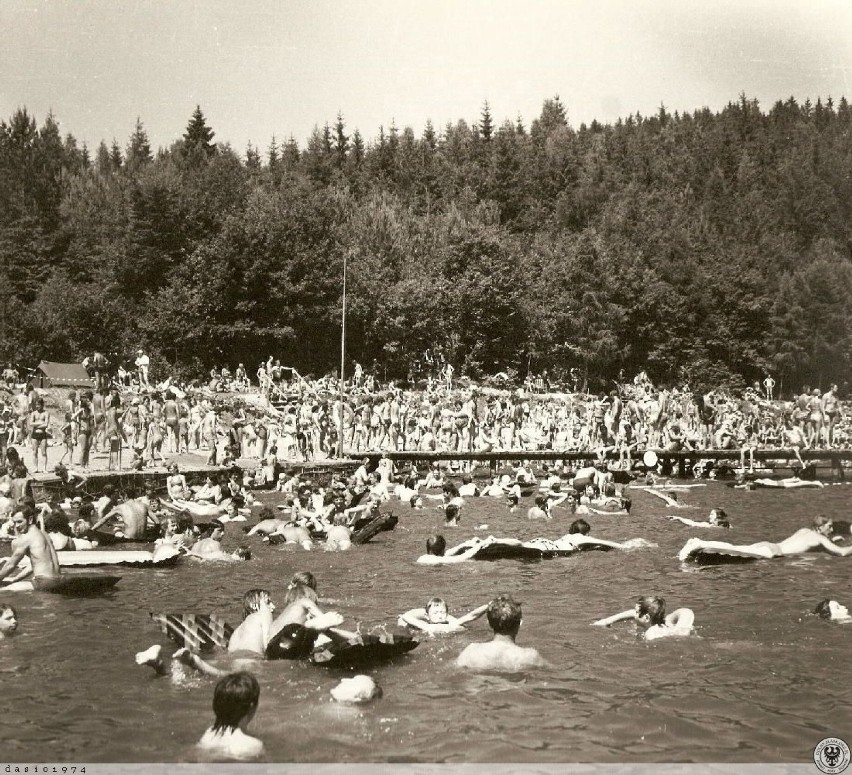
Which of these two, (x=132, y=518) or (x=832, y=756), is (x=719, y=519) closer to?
(x=132, y=518)

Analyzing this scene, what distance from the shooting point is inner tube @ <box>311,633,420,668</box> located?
40.8 feet

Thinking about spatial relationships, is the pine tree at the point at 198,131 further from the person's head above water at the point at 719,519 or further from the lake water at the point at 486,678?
the lake water at the point at 486,678

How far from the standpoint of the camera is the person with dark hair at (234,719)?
888cm

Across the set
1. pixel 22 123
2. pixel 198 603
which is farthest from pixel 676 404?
pixel 22 123

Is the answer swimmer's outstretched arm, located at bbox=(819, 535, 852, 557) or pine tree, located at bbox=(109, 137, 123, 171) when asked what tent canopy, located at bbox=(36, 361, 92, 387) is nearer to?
swimmer's outstretched arm, located at bbox=(819, 535, 852, 557)

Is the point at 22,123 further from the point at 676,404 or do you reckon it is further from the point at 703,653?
the point at 703,653

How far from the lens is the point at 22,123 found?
81.2 metres

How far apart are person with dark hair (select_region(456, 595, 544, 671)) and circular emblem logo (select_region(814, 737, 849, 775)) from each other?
12.8 feet

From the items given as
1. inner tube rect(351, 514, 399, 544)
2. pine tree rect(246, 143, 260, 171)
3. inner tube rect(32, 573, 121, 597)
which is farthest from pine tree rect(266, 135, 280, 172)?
inner tube rect(32, 573, 121, 597)

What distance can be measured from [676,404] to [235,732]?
41617 millimetres

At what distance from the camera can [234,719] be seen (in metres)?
9.03

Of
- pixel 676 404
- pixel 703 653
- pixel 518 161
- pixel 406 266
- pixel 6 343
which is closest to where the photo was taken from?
pixel 703 653

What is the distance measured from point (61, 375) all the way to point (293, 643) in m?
46.4

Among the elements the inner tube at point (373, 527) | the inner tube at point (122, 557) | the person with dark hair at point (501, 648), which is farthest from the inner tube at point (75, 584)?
the inner tube at point (373, 527)
